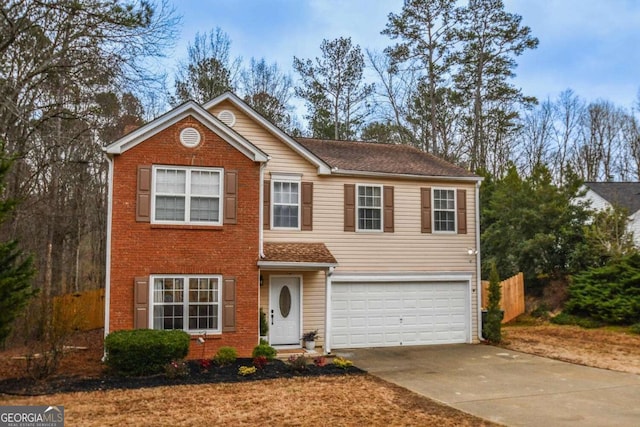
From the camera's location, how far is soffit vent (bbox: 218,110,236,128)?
15.7 metres

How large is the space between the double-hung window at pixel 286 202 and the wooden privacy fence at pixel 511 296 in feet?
30.2

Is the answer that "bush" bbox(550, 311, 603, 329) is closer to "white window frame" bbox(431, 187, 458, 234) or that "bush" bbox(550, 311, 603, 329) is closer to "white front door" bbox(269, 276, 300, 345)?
"white window frame" bbox(431, 187, 458, 234)

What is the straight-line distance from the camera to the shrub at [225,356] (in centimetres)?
1273

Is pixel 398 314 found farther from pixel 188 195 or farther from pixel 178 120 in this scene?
pixel 178 120

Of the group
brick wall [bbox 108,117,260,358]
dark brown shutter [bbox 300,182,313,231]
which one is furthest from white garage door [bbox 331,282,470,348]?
brick wall [bbox 108,117,260,358]

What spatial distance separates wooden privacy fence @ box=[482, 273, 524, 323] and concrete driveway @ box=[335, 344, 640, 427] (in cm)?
529

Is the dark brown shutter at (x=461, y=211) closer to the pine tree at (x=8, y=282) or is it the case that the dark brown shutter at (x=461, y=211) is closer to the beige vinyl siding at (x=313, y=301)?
the beige vinyl siding at (x=313, y=301)

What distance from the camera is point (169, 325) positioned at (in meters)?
13.3

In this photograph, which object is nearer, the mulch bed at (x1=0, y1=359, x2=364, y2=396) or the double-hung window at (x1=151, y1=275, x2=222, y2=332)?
the mulch bed at (x1=0, y1=359, x2=364, y2=396)

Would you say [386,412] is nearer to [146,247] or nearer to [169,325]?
[169,325]

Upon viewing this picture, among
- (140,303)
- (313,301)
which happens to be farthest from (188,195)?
(313,301)

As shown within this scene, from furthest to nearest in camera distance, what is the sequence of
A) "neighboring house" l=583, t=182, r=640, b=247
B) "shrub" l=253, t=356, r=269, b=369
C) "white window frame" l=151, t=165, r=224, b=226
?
1. "neighboring house" l=583, t=182, r=640, b=247
2. "white window frame" l=151, t=165, r=224, b=226
3. "shrub" l=253, t=356, r=269, b=369

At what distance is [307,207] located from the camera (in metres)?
15.9

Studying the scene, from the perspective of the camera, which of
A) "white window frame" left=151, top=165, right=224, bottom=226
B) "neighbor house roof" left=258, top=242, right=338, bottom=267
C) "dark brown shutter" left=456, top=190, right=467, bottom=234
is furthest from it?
"dark brown shutter" left=456, top=190, right=467, bottom=234
